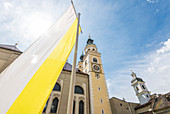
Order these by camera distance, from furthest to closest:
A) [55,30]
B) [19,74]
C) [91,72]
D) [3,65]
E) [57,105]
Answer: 1. [91,72]
2. [3,65]
3. [57,105]
4. [55,30]
5. [19,74]

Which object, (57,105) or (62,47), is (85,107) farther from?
(62,47)

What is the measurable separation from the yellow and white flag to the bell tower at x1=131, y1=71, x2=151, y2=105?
3577 centimetres

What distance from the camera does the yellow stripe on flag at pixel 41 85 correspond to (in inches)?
73.7

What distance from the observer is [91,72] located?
20125 millimetres

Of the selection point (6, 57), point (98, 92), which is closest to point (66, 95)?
point (98, 92)

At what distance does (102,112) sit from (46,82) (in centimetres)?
1614

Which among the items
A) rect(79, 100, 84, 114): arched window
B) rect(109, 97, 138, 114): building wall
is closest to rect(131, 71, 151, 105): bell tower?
rect(109, 97, 138, 114): building wall

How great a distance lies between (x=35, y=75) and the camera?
240 cm

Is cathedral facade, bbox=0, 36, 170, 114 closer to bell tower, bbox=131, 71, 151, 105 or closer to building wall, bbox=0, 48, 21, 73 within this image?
building wall, bbox=0, 48, 21, 73

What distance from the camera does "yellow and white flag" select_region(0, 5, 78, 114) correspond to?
1886 mm

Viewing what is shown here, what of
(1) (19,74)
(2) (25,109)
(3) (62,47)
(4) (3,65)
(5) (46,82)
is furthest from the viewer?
(4) (3,65)

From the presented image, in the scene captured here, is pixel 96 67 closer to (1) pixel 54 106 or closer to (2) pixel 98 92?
(2) pixel 98 92

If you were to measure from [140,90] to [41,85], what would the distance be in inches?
1474

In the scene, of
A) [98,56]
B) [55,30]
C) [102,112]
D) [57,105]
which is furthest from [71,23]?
[98,56]
